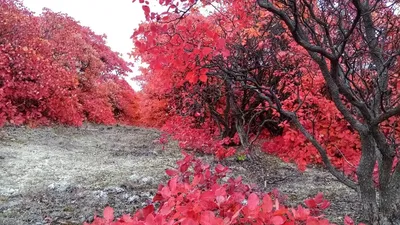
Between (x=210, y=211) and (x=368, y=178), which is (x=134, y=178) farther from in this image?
(x=210, y=211)

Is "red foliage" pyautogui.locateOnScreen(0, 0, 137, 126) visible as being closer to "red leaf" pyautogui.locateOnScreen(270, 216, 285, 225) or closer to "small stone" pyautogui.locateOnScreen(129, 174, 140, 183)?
"small stone" pyautogui.locateOnScreen(129, 174, 140, 183)

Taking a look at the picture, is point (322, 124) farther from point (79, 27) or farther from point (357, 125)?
point (79, 27)

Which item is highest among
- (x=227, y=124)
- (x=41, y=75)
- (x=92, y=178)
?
(x=41, y=75)

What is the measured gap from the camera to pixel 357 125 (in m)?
3.04

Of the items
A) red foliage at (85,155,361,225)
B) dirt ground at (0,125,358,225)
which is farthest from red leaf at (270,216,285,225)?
dirt ground at (0,125,358,225)

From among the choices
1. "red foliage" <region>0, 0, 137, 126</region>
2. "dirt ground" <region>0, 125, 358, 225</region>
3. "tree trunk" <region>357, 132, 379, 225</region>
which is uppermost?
"red foliage" <region>0, 0, 137, 126</region>

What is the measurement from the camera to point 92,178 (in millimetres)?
5328

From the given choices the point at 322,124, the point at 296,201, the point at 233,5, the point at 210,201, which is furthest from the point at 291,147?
the point at 210,201

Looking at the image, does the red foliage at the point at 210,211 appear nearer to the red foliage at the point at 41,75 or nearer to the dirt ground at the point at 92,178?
the dirt ground at the point at 92,178

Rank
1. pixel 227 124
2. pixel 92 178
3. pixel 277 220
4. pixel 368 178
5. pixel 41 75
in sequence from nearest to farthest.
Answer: pixel 277 220 < pixel 368 178 < pixel 92 178 < pixel 227 124 < pixel 41 75

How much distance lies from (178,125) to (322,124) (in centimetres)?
520

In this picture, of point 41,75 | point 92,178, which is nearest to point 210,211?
point 92,178

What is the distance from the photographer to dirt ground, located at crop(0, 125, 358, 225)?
13.1 feet

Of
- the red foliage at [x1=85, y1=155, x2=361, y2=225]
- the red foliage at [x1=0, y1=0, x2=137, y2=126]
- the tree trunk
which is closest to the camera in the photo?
the red foliage at [x1=85, y1=155, x2=361, y2=225]
